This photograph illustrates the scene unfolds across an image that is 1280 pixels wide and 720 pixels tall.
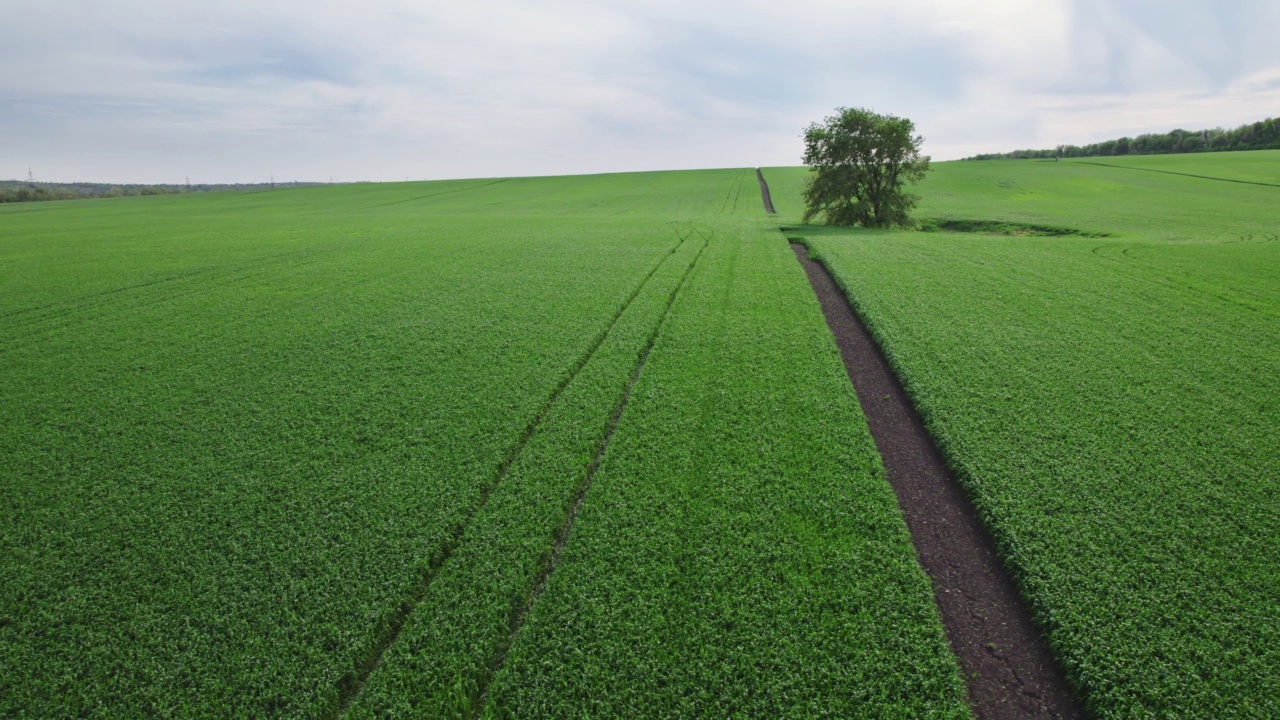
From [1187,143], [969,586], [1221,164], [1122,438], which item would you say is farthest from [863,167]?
[1187,143]

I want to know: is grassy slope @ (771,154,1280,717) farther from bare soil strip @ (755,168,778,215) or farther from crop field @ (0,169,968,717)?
bare soil strip @ (755,168,778,215)

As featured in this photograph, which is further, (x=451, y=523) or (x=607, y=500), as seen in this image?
(x=607, y=500)

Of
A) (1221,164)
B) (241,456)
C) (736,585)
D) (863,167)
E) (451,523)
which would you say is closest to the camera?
(736,585)

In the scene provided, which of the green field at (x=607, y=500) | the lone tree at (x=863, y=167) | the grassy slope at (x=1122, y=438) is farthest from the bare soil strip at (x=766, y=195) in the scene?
the green field at (x=607, y=500)

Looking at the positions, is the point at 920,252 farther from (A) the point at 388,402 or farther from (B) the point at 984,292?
(A) the point at 388,402

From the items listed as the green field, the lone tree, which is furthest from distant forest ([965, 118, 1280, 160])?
the green field

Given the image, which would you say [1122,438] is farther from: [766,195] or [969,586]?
[766,195]

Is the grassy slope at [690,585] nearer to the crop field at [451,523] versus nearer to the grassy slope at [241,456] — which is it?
the crop field at [451,523]
